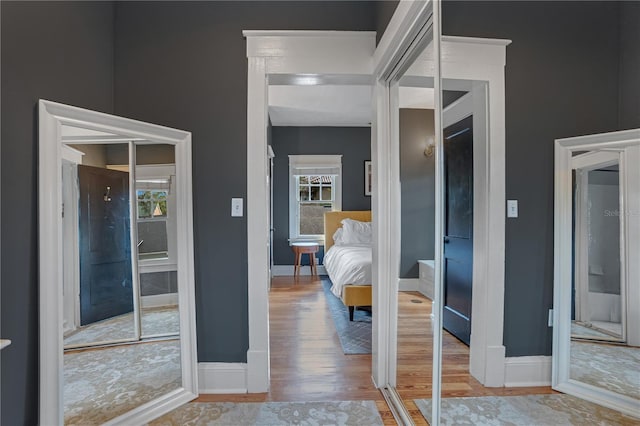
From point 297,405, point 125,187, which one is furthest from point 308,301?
point 125,187

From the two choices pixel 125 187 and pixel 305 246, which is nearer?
pixel 125 187

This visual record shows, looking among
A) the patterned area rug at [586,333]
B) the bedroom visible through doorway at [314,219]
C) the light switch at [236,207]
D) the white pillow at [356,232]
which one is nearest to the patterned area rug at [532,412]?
the patterned area rug at [586,333]

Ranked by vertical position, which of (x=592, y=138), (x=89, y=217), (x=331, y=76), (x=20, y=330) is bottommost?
(x=20, y=330)

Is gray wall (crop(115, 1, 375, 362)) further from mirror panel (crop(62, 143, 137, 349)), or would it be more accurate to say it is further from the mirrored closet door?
mirror panel (crop(62, 143, 137, 349))

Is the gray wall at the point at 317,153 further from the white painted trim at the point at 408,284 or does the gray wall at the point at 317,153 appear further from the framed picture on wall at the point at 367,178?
the white painted trim at the point at 408,284

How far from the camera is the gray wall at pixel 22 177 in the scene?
4.45ft

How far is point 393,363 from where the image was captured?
202 cm

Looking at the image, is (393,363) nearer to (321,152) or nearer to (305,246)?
(305,246)

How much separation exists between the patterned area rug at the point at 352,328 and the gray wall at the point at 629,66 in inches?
98.6

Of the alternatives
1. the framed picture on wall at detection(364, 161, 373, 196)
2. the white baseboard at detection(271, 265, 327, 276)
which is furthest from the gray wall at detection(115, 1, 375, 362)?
the framed picture on wall at detection(364, 161, 373, 196)

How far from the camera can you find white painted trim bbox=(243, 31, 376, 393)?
2055 mm

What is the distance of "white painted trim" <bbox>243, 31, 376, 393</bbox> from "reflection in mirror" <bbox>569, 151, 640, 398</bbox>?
1661 millimetres

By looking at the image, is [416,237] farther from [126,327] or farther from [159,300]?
[126,327]

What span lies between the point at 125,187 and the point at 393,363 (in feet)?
6.48
